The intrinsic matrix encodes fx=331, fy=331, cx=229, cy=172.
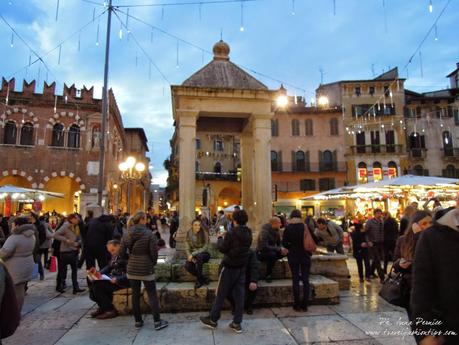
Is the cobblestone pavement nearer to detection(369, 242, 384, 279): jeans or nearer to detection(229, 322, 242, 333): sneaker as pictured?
detection(229, 322, 242, 333): sneaker

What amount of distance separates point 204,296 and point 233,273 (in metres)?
1.24

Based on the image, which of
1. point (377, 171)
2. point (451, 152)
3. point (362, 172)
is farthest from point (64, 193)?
point (451, 152)

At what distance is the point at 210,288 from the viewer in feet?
19.2

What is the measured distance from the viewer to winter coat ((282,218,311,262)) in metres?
5.67

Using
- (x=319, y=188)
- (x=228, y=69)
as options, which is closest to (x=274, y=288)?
(x=228, y=69)

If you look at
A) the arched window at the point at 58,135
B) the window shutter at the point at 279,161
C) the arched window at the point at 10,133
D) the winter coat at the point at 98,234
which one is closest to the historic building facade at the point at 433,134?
the window shutter at the point at 279,161

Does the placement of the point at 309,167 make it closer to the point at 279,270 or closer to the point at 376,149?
the point at 376,149

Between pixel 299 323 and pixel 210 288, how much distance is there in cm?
162

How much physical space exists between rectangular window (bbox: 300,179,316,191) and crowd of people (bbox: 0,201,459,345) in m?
26.8

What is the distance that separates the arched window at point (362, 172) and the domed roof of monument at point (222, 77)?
95.5 ft

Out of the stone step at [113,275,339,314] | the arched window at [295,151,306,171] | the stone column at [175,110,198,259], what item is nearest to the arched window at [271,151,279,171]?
the arched window at [295,151,306,171]

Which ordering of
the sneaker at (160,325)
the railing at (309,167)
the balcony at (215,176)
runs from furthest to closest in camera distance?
the balcony at (215,176)
the railing at (309,167)
the sneaker at (160,325)

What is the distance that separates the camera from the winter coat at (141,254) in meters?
4.92

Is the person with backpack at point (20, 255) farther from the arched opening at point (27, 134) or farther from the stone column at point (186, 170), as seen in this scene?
the arched opening at point (27, 134)
